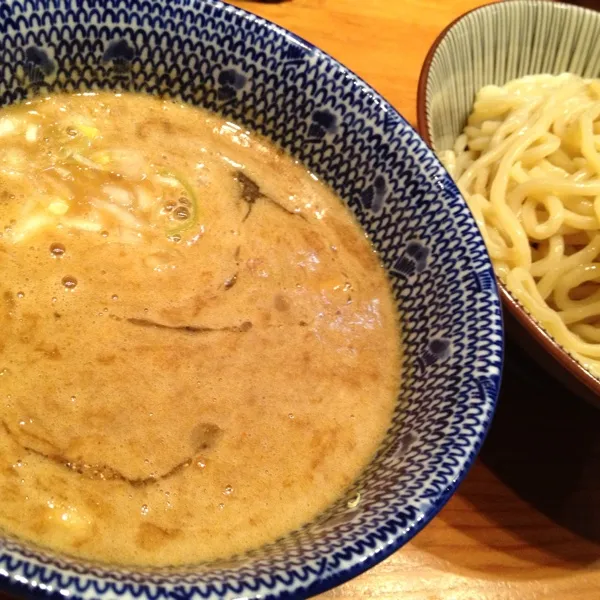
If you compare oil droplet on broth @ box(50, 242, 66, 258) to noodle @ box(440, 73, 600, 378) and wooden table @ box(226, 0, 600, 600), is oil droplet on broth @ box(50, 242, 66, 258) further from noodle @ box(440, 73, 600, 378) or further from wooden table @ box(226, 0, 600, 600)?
noodle @ box(440, 73, 600, 378)

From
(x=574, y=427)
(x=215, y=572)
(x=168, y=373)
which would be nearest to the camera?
(x=215, y=572)

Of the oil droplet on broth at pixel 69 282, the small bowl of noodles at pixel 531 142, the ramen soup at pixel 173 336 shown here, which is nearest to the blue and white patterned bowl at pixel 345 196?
the ramen soup at pixel 173 336

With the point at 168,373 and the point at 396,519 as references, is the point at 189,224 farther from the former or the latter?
the point at 396,519

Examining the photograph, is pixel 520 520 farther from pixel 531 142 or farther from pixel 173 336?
pixel 531 142

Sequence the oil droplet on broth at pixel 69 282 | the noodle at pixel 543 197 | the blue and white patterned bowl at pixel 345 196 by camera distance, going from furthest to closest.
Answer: the noodle at pixel 543 197, the oil droplet on broth at pixel 69 282, the blue and white patterned bowl at pixel 345 196

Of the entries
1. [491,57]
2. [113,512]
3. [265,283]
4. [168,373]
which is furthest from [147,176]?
[491,57]

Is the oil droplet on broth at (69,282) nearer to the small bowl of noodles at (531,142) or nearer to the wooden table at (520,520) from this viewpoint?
the wooden table at (520,520)

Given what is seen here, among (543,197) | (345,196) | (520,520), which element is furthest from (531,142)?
(520,520)

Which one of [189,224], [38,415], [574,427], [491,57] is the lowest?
[574,427]
